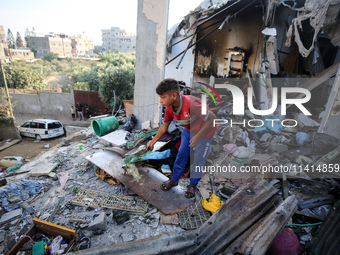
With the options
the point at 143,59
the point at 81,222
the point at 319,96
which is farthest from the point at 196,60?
the point at 81,222

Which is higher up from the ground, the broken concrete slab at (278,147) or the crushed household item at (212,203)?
the broken concrete slab at (278,147)

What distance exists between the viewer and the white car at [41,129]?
9305 millimetres

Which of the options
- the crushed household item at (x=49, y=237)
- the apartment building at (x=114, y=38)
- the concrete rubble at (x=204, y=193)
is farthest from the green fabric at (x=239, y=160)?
the apartment building at (x=114, y=38)

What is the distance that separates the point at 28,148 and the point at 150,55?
8.07m

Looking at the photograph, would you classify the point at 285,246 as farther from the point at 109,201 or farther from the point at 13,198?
the point at 13,198

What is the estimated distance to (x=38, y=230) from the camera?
2127 mm

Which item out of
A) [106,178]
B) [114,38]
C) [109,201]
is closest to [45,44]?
[114,38]

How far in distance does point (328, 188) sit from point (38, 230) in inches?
160

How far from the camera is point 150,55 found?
503cm

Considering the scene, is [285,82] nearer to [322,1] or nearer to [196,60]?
[322,1]

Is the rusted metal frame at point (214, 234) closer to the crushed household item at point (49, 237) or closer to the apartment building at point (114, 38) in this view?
the crushed household item at point (49, 237)

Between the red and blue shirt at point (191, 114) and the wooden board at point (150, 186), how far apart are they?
1002 millimetres

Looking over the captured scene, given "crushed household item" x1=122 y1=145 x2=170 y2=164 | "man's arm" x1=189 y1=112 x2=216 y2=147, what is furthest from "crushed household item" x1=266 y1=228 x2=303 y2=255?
"crushed household item" x1=122 y1=145 x2=170 y2=164

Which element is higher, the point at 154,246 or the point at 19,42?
the point at 19,42
